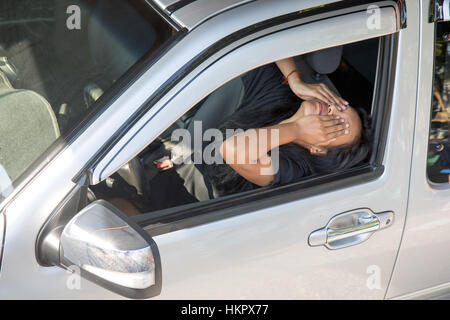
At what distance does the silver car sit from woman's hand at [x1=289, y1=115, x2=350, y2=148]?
5.3 inches

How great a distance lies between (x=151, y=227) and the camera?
169cm

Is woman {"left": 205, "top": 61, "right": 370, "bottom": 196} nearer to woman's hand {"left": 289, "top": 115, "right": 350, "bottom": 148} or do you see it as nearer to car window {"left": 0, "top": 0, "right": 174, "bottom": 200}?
woman's hand {"left": 289, "top": 115, "right": 350, "bottom": 148}

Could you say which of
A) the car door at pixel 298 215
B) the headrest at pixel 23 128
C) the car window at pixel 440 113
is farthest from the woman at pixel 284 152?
the headrest at pixel 23 128

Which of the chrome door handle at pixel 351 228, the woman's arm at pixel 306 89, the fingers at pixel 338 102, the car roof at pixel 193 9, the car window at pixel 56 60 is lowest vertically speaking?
the chrome door handle at pixel 351 228

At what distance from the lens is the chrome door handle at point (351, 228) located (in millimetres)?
1861

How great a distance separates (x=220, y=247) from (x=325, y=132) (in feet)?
2.00

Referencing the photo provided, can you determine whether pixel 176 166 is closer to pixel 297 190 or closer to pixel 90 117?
pixel 297 190

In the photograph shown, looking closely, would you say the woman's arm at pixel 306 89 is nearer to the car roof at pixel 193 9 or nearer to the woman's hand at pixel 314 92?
the woman's hand at pixel 314 92

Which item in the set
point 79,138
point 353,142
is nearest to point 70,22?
point 79,138

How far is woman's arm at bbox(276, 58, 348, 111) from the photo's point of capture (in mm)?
2090

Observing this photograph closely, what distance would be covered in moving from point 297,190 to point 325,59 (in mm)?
464

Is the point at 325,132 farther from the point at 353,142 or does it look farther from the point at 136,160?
the point at 136,160

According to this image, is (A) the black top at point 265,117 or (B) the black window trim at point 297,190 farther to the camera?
(A) the black top at point 265,117

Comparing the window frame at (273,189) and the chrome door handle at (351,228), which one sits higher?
the window frame at (273,189)
